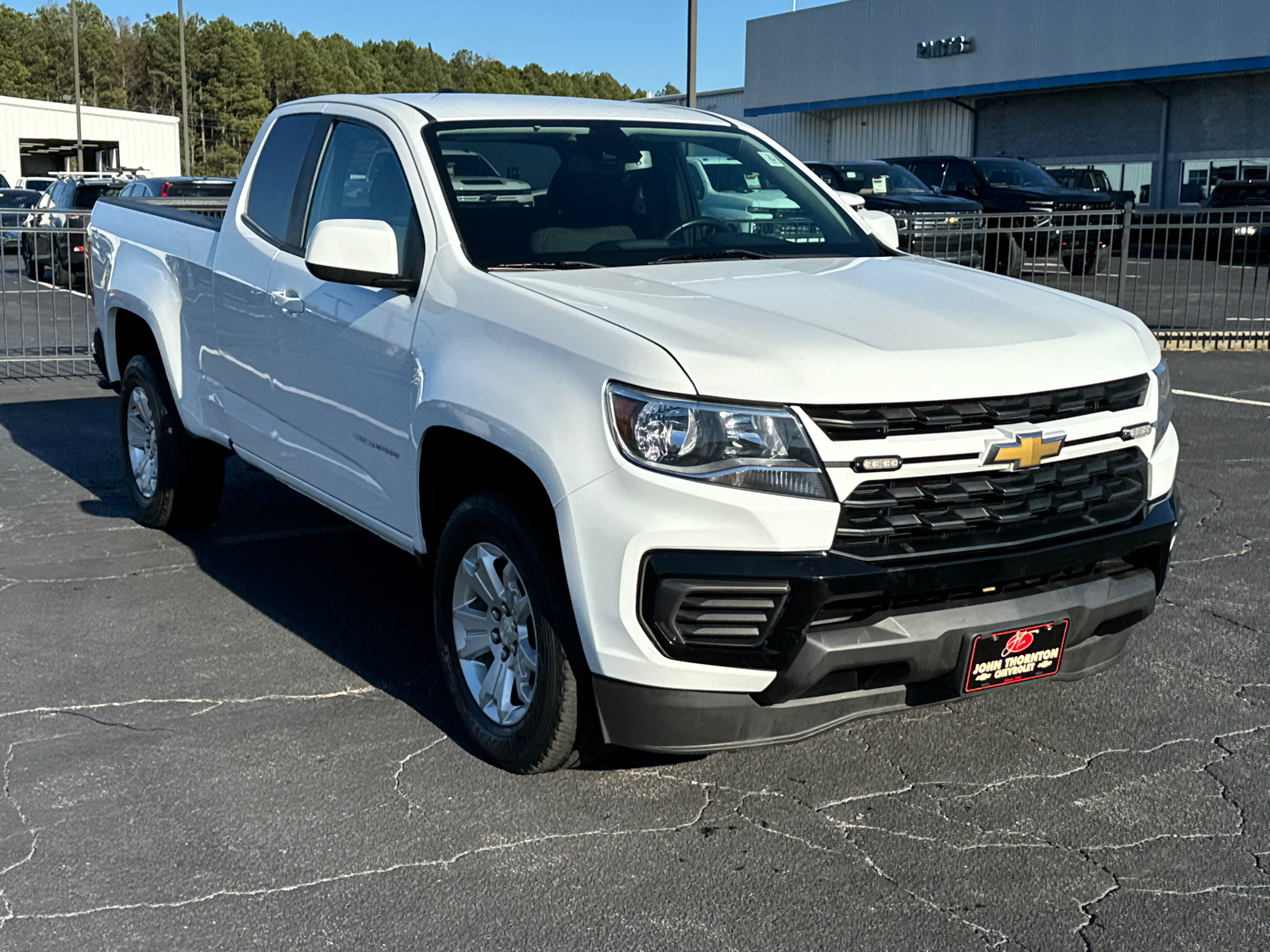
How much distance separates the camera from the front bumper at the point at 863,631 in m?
3.31

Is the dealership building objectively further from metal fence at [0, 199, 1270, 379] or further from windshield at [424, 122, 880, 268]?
windshield at [424, 122, 880, 268]

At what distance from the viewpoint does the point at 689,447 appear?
3.36 m

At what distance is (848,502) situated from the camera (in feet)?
11.0

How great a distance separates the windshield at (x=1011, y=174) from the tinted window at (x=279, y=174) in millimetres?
20243

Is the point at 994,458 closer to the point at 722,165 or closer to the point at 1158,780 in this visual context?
the point at 1158,780

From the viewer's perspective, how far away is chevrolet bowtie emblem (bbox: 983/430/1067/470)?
3.47 m

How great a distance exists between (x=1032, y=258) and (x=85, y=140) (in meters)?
75.1

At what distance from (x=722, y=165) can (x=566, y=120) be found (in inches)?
26.4

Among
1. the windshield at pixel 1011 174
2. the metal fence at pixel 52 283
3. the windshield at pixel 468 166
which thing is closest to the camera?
the windshield at pixel 468 166

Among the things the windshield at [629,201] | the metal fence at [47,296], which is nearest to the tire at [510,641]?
the windshield at [629,201]

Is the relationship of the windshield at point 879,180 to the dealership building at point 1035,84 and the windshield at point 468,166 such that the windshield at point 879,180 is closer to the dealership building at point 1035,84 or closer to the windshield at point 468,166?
the dealership building at point 1035,84

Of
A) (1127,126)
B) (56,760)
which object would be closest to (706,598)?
(56,760)

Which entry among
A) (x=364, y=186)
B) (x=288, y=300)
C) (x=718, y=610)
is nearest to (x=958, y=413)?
(x=718, y=610)

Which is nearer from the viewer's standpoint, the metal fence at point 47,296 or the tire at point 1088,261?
the metal fence at point 47,296
